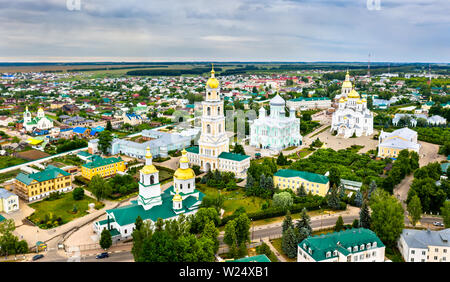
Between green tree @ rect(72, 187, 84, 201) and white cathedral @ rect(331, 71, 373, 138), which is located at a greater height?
white cathedral @ rect(331, 71, 373, 138)

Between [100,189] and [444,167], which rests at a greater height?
[444,167]

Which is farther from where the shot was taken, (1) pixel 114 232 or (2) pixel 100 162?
(2) pixel 100 162

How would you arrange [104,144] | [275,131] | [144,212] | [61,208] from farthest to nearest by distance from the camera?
1. [275,131]
2. [104,144]
3. [61,208]
4. [144,212]

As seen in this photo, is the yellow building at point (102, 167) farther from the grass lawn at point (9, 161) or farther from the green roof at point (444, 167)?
the green roof at point (444, 167)

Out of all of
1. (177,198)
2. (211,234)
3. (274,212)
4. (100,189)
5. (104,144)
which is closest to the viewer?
(211,234)

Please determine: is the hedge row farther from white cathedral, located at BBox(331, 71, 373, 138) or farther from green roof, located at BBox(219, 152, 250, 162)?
white cathedral, located at BBox(331, 71, 373, 138)

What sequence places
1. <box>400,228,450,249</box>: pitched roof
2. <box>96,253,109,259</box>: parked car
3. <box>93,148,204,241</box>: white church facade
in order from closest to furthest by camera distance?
<box>400,228,450,249</box>: pitched roof → <box>96,253,109,259</box>: parked car → <box>93,148,204,241</box>: white church facade

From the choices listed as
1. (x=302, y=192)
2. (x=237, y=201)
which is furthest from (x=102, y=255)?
(x=302, y=192)

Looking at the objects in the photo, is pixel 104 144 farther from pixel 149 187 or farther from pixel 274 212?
pixel 274 212

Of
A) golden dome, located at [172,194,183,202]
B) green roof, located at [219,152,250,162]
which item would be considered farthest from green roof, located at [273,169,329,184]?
golden dome, located at [172,194,183,202]
